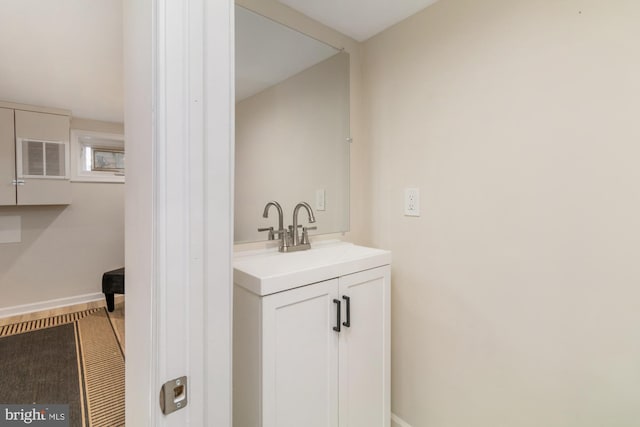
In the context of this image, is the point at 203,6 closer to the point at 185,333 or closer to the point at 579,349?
the point at 185,333

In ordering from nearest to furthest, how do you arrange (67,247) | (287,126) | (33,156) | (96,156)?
1. (287,126)
2. (33,156)
3. (67,247)
4. (96,156)

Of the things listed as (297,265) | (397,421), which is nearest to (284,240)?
(297,265)

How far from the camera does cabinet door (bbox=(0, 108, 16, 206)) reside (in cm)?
297

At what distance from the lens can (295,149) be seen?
149 centimetres

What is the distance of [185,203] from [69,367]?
2581mm

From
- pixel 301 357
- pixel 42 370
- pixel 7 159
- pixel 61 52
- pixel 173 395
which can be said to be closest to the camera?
pixel 173 395

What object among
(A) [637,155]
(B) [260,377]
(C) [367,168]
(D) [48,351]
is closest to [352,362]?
(B) [260,377]

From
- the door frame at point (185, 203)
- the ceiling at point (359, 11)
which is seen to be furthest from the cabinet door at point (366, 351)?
the ceiling at point (359, 11)

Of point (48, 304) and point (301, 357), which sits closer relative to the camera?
point (301, 357)

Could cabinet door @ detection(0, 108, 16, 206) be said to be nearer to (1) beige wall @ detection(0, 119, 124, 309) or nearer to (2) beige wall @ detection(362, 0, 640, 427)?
(1) beige wall @ detection(0, 119, 124, 309)

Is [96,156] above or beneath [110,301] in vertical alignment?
above

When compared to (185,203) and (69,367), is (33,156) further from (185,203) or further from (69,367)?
(185,203)

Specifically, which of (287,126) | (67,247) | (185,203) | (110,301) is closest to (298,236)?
(287,126)

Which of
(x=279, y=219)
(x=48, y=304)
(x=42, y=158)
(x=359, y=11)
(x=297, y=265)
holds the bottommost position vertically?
(x=48, y=304)
